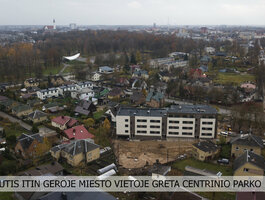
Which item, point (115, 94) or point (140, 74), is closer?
point (115, 94)

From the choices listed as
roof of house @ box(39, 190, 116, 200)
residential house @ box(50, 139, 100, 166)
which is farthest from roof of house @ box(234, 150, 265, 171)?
residential house @ box(50, 139, 100, 166)

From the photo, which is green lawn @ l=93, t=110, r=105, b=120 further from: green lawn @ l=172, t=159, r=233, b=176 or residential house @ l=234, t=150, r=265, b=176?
residential house @ l=234, t=150, r=265, b=176

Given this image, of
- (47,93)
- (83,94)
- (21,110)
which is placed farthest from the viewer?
(47,93)

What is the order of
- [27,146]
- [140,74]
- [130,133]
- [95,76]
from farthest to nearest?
1. [140,74]
2. [95,76]
3. [130,133]
4. [27,146]

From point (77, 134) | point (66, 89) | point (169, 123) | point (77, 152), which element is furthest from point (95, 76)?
point (77, 152)

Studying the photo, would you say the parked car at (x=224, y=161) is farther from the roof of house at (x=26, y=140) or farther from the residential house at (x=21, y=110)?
the residential house at (x=21, y=110)

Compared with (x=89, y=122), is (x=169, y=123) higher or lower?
higher

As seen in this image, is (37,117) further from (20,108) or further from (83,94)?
(83,94)
